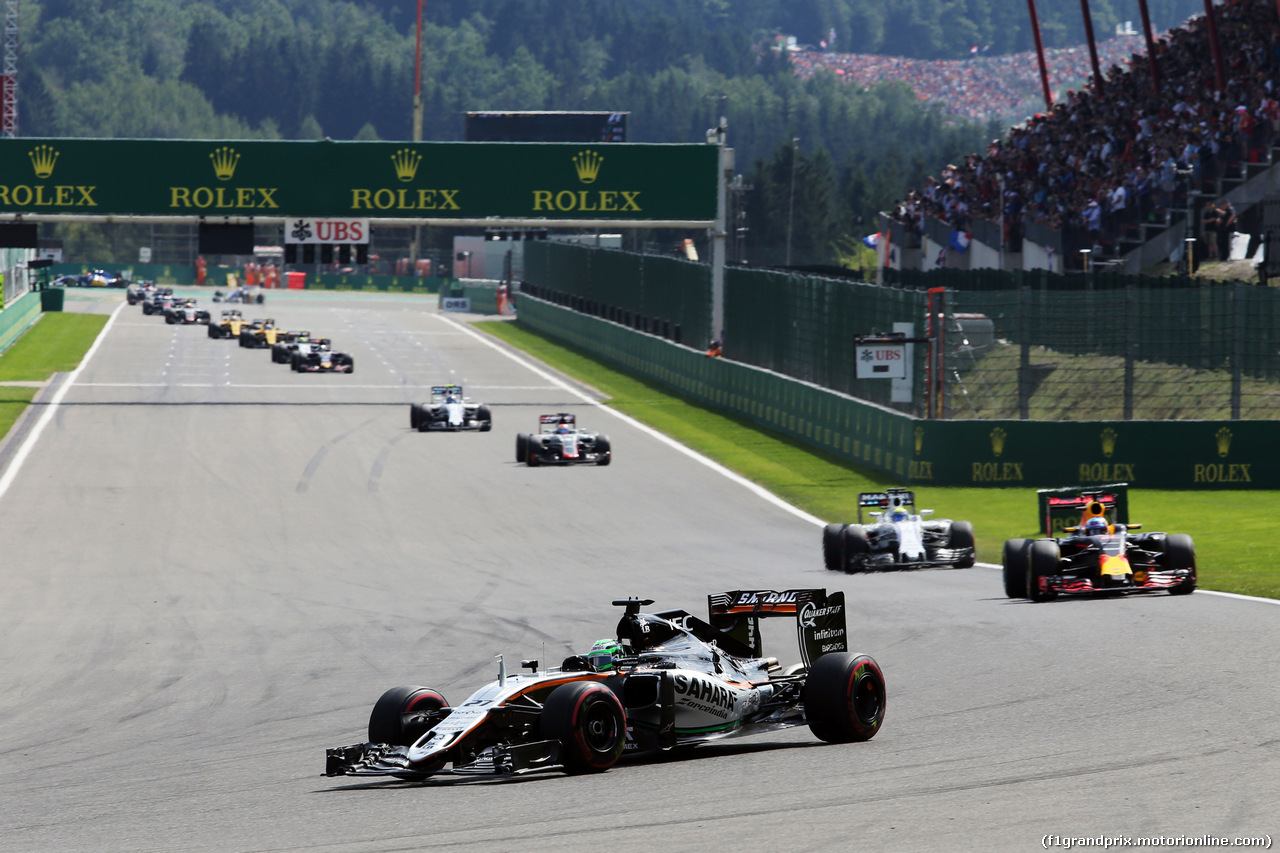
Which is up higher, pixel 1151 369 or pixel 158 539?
pixel 1151 369

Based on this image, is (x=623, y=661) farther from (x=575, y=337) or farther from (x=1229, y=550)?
(x=575, y=337)

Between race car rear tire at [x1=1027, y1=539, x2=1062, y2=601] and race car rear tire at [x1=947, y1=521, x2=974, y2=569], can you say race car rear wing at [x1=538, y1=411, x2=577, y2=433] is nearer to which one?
race car rear tire at [x1=947, y1=521, x2=974, y2=569]

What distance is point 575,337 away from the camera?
6569 cm

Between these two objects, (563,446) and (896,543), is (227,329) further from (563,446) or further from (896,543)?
(896,543)

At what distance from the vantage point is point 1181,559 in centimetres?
1791

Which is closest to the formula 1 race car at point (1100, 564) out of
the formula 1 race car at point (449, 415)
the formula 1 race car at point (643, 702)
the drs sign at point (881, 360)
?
the formula 1 race car at point (643, 702)

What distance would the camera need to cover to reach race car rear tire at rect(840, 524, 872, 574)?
68.5 feet

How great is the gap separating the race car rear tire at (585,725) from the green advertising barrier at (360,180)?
1302 inches

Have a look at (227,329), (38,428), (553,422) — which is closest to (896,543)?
(553,422)

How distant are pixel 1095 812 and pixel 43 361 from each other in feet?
171

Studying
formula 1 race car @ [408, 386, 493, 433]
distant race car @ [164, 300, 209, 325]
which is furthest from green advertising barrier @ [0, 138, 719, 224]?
distant race car @ [164, 300, 209, 325]

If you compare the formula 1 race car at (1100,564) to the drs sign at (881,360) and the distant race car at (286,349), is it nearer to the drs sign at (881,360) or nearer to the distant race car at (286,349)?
the drs sign at (881,360)

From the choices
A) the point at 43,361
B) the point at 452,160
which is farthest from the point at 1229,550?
the point at 43,361

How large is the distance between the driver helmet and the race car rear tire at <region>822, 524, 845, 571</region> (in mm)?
10475
